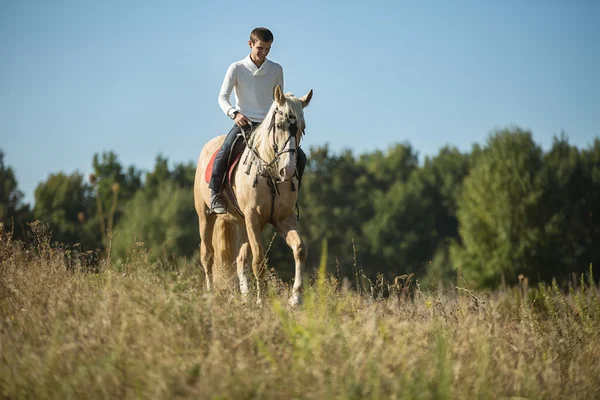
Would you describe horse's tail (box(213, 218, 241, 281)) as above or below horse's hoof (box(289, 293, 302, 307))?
above

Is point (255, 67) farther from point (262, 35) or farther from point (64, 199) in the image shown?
point (64, 199)

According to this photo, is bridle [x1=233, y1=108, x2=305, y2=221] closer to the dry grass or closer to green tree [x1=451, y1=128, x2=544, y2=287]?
the dry grass

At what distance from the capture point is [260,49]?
9891 millimetres

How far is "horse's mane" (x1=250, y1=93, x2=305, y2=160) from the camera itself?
8898 millimetres

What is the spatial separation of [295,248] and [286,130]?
1.45 meters

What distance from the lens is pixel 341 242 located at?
80875mm

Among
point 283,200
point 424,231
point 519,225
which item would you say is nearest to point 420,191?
point 424,231

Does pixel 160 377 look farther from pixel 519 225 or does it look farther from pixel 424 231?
pixel 424 231

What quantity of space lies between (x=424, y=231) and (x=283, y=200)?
76047 millimetres

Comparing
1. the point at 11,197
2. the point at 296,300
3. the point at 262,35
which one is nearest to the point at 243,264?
the point at 296,300

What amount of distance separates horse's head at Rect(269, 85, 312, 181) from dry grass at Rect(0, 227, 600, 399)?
1.95 metres

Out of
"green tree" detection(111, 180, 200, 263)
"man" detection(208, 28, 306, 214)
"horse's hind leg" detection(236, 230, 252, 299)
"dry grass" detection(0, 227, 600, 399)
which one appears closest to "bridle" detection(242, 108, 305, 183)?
"man" detection(208, 28, 306, 214)

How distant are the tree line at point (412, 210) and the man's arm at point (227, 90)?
2433mm

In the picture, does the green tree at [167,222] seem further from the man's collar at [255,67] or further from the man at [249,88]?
the man's collar at [255,67]
